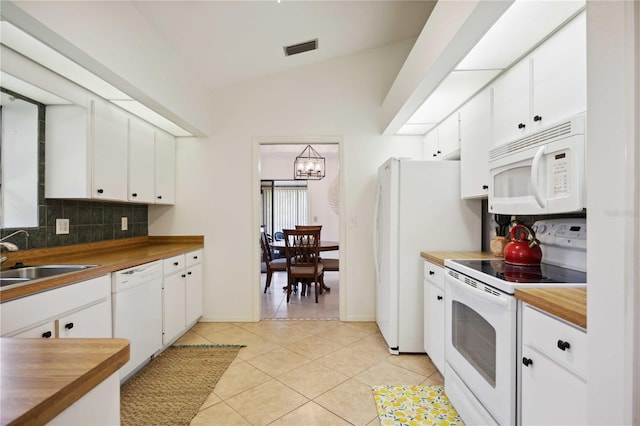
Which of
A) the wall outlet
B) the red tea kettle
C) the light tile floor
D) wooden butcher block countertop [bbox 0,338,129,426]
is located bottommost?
the light tile floor

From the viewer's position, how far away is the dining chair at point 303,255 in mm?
3992

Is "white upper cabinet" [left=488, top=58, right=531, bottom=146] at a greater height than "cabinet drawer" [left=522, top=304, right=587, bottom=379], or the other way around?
"white upper cabinet" [left=488, top=58, right=531, bottom=146]

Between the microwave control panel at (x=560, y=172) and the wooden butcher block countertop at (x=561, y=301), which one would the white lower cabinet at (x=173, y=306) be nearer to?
the wooden butcher block countertop at (x=561, y=301)

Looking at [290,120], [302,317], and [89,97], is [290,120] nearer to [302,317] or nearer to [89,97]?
[89,97]

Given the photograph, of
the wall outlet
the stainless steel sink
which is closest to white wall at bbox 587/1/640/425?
the stainless steel sink

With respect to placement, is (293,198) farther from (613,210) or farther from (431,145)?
(613,210)

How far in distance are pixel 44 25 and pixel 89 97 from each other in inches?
30.2

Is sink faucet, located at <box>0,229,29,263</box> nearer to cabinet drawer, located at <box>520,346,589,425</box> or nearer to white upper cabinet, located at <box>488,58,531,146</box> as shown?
cabinet drawer, located at <box>520,346,589,425</box>

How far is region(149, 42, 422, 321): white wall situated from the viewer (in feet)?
10.8

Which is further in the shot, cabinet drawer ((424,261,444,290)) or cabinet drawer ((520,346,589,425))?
cabinet drawer ((424,261,444,290))

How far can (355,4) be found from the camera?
2379 millimetres

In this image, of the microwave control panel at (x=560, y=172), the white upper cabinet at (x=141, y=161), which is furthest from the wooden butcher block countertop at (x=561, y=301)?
the white upper cabinet at (x=141, y=161)

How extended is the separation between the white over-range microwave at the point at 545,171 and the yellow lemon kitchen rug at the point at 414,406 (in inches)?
49.4

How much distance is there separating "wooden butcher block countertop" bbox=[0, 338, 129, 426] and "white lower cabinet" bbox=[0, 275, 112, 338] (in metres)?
0.81
